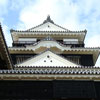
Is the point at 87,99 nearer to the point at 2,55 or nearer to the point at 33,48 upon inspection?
the point at 2,55

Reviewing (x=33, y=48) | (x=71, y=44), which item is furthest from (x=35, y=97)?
(x=71, y=44)

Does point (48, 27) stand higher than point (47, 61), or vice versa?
point (48, 27)

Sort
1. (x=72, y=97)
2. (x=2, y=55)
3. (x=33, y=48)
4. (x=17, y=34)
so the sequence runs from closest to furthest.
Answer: (x=72, y=97) → (x=2, y=55) → (x=33, y=48) → (x=17, y=34)

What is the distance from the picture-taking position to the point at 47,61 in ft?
64.5

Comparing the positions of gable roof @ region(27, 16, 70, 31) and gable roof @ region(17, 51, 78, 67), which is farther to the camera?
gable roof @ region(27, 16, 70, 31)

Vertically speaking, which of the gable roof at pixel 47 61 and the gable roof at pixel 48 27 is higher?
the gable roof at pixel 48 27

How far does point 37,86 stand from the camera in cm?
1255

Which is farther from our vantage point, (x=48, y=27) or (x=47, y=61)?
(x=48, y=27)

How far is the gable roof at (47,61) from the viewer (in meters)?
19.4

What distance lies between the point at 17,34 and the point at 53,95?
12.8m

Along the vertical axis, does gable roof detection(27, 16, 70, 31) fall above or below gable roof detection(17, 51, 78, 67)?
above

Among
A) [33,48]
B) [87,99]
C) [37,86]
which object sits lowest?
[87,99]

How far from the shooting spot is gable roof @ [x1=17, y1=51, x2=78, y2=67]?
1941 cm

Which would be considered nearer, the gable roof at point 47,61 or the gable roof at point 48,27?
the gable roof at point 47,61
